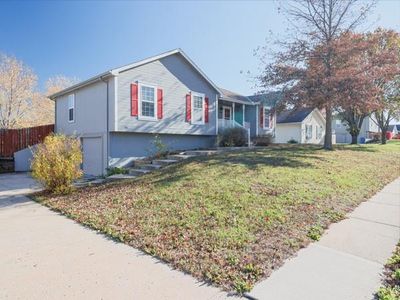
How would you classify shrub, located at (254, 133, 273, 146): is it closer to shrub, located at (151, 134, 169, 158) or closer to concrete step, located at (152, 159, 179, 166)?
shrub, located at (151, 134, 169, 158)

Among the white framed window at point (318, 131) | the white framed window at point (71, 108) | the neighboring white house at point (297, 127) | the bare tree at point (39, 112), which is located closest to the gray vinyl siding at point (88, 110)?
the white framed window at point (71, 108)

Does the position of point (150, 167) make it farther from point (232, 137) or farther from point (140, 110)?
point (232, 137)

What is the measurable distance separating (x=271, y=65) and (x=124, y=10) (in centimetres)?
877

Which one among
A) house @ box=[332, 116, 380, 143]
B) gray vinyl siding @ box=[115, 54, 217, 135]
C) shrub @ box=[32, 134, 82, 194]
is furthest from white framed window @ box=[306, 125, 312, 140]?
shrub @ box=[32, 134, 82, 194]

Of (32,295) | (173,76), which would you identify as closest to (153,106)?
(173,76)

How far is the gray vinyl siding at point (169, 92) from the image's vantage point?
41.7ft

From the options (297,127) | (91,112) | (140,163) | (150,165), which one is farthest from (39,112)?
(297,127)

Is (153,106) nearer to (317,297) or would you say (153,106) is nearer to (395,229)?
(395,229)

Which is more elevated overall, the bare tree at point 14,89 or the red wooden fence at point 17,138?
the bare tree at point 14,89

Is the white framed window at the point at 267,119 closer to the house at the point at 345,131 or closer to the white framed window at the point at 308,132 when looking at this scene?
the white framed window at the point at 308,132

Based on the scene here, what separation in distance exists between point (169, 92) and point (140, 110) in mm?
2177

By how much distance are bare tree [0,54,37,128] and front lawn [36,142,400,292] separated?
86.2 ft

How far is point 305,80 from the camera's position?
14.8 metres

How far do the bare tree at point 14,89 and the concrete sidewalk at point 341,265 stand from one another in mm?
33413
